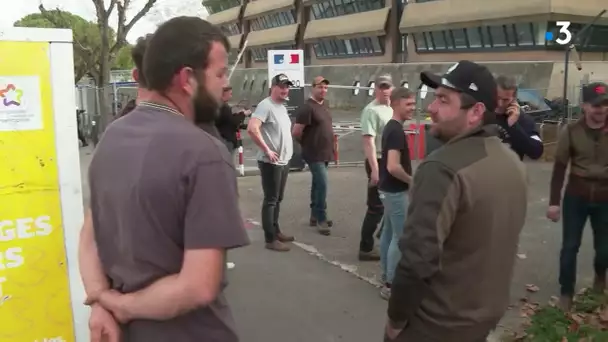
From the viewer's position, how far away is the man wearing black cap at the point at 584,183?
15.9 feet

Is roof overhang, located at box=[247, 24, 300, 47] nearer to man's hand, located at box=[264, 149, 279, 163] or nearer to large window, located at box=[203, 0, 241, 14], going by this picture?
large window, located at box=[203, 0, 241, 14]

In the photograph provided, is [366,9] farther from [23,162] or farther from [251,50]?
[23,162]

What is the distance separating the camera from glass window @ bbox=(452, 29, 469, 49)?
3119cm

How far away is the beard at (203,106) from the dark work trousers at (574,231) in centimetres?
395

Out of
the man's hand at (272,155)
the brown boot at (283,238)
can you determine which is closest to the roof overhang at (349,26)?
the brown boot at (283,238)

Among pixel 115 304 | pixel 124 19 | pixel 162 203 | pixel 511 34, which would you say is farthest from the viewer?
pixel 511 34

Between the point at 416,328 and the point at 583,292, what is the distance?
3.43 metres

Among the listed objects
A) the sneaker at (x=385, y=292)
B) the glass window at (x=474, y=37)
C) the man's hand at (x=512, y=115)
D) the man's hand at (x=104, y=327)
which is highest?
the glass window at (x=474, y=37)

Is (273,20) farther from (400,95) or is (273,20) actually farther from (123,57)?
(400,95)

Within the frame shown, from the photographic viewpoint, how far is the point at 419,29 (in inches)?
1332

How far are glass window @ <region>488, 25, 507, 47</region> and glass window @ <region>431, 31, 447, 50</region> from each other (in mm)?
3775

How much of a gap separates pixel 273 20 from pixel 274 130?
50585 mm

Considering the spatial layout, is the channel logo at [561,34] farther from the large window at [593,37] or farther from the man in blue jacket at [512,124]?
the man in blue jacket at [512,124]

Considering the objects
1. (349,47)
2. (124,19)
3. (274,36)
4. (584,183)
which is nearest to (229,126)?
(584,183)
